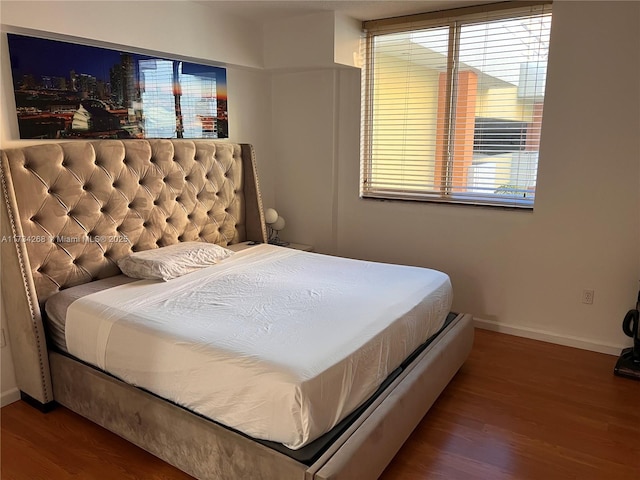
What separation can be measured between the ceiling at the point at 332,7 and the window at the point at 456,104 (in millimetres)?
99

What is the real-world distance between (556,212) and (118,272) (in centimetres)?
286

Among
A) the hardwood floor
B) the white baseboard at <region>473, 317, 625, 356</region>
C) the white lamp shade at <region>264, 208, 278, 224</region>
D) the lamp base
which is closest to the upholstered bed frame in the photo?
the hardwood floor

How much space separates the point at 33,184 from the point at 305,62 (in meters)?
2.13

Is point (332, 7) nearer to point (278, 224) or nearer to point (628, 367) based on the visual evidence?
point (278, 224)

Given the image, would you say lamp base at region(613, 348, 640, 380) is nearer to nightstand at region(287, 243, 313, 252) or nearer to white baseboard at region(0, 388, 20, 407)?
nightstand at region(287, 243, 313, 252)

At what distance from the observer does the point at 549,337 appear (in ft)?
10.7

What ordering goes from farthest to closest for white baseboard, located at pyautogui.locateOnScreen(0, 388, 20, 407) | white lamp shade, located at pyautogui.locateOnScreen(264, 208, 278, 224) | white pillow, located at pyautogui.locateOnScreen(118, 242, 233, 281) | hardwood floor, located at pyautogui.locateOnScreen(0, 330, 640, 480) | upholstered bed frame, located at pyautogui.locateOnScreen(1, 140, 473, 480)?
white lamp shade, located at pyautogui.locateOnScreen(264, 208, 278, 224)
white pillow, located at pyautogui.locateOnScreen(118, 242, 233, 281)
white baseboard, located at pyautogui.locateOnScreen(0, 388, 20, 407)
hardwood floor, located at pyautogui.locateOnScreen(0, 330, 640, 480)
upholstered bed frame, located at pyautogui.locateOnScreen(1, 140, 473, 480)

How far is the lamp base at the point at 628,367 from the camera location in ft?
9.12

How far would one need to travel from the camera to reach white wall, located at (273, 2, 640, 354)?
9.43 ft

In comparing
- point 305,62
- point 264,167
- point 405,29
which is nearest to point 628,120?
point 405,29

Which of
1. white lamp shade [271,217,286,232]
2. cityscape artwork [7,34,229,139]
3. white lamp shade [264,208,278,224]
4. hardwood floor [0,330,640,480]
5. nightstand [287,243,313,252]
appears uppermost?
cityscape artwork [7,34,229,139]

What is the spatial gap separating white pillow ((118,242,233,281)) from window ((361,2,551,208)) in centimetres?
156

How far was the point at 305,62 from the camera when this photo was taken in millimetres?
3627

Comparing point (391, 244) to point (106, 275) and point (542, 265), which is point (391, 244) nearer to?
point (542, 265)
